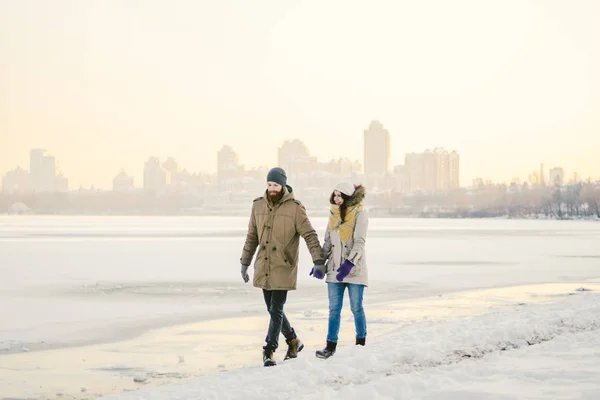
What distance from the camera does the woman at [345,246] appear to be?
8.80 meters

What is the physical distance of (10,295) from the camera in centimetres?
1780

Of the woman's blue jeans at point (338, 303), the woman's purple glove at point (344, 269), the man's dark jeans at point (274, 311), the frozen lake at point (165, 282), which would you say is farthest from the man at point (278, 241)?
the frozen lake at point (165, 282)

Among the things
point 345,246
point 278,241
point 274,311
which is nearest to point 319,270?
point 345,246

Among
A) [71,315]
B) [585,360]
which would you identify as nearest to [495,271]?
[71,315]

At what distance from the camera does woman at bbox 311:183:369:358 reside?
8805 millimetres

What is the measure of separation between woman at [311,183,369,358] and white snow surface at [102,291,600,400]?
2.10 feet

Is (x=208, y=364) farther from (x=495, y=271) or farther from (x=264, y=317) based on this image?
(x=495, y=271)

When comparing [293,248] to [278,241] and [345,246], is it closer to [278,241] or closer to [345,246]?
[278,241]

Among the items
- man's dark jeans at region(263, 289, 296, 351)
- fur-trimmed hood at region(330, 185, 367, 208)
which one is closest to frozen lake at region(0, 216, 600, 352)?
man's dark jeans at region(263, 289, 296, 351)

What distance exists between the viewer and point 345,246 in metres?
8.87

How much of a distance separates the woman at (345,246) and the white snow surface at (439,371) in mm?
639

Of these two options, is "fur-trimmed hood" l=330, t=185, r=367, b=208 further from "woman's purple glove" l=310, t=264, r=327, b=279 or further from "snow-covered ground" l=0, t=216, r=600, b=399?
"snow-covered ground" l=0, t=216, r=600, b=399

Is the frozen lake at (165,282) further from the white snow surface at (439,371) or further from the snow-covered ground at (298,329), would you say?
the white snow surface at (439,371)

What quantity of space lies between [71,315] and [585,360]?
29.5 feet
